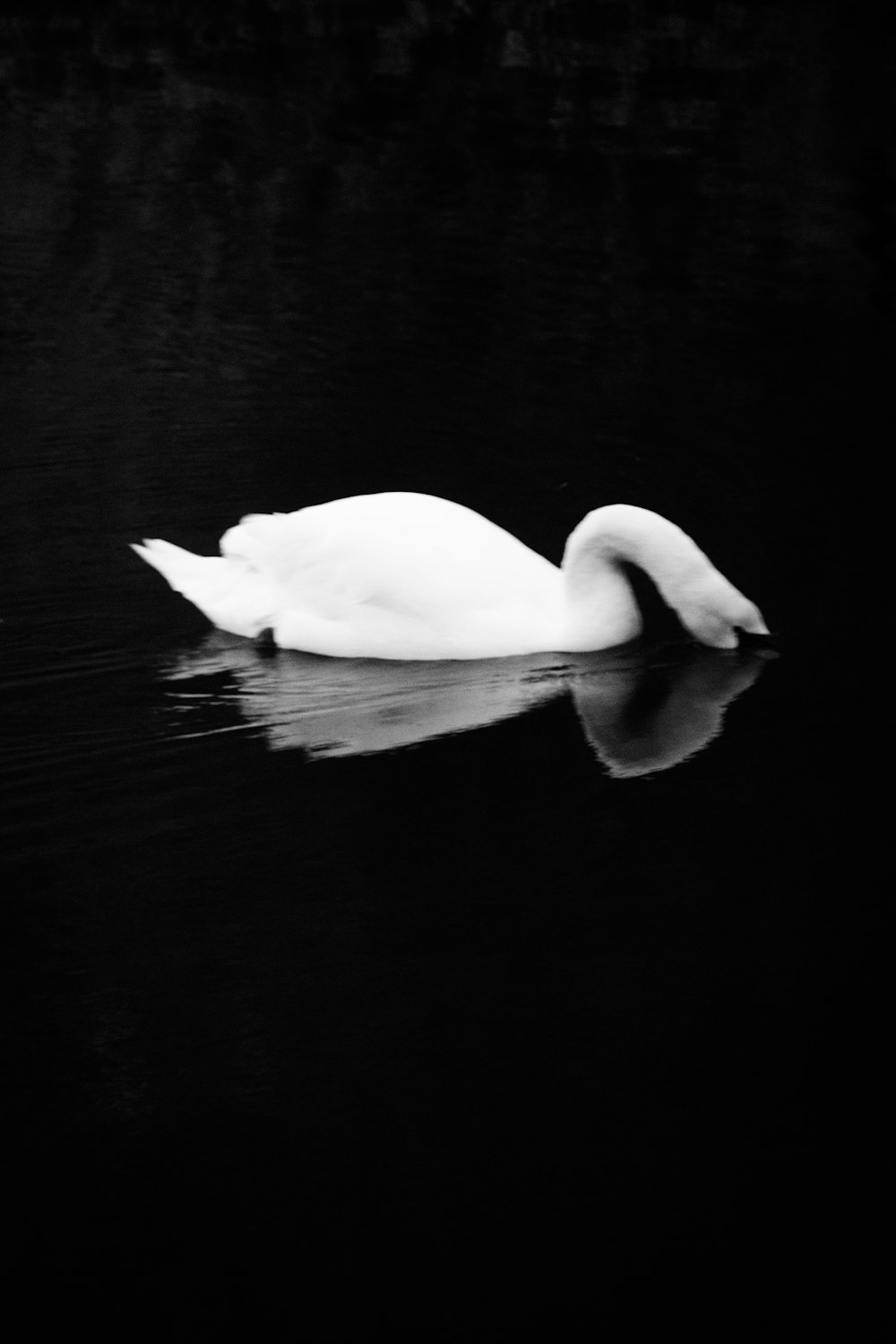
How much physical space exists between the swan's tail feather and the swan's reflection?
0.16 m

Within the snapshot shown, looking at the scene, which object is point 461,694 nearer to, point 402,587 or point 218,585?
point 402,587

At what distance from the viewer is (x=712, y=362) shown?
12156 millimetres

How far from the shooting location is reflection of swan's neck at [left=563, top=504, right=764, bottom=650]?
7754 millimetres

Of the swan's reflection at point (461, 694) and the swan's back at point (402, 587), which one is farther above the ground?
the swan's back at point (402, 587)

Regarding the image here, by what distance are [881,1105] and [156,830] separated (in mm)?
2653

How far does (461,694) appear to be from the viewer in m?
7.56

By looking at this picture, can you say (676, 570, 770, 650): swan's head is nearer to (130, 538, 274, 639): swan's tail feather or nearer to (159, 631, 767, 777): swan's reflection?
(159, 631, 767, 777): swan's reflection

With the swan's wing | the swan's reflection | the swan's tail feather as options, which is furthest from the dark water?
the swan's wing

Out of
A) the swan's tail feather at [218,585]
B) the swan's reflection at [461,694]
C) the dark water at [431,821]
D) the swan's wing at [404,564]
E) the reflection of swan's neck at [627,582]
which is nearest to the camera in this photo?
the dark water at [431,821]

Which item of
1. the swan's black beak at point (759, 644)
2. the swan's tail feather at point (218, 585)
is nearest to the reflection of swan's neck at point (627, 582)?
the swan's black beak at point (759, 644)

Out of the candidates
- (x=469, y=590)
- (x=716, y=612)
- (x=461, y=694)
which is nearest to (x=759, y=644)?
(x=716, y=612)

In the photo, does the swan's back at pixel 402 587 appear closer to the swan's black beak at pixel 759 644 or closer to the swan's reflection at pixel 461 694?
the swan's reflection at pixel 461 694

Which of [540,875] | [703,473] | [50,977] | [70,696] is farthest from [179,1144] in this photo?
[703,473]

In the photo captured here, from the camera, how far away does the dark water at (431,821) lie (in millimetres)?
4766
